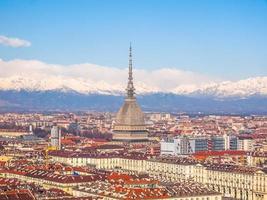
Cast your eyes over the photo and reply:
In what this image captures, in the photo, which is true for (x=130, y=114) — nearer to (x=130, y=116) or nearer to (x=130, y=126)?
(x=130, y=116)

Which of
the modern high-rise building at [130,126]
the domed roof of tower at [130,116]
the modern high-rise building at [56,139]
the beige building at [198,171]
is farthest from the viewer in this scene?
the domed roof of tower at [130,116]

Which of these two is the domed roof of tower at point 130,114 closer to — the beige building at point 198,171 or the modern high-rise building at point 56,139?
the modern high-rise building at point 56,139

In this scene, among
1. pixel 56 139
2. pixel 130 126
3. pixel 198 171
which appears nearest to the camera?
pixel 198 171

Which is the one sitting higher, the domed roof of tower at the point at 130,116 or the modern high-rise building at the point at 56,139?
the domed roof of tower at the point at 130,116

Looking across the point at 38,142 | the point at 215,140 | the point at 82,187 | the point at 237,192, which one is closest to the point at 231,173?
the point at 237,192

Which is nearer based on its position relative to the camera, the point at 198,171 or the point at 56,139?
the point at 198,171

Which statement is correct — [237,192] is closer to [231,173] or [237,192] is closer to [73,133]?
[231,173]

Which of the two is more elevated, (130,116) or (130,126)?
(130,116)

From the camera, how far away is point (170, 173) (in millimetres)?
66375

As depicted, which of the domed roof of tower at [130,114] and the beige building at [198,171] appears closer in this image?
the beige building at [198,171]

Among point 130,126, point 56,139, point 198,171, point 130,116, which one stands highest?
point 130,116

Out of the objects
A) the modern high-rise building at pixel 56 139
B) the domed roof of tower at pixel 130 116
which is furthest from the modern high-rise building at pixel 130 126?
the modern high-rise building at pixel 56 139

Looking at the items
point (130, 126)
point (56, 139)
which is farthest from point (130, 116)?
point (56, 139)

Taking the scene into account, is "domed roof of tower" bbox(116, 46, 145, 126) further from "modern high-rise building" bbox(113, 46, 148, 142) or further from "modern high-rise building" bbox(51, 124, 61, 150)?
"modern high-rise building" bbox(51, 124, 61, 150)
